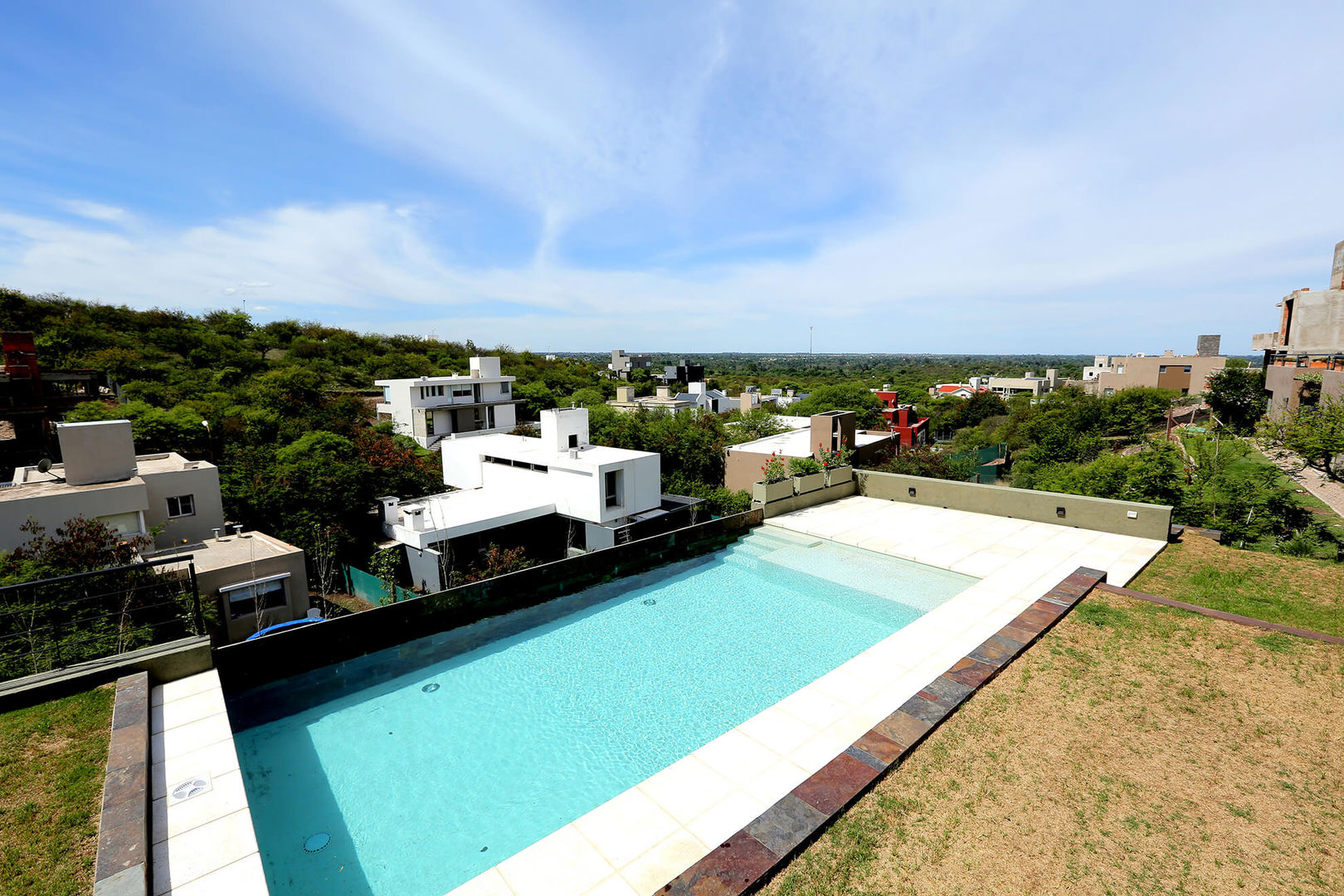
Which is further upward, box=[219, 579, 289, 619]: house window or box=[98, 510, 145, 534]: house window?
box=[98, 510, 145, 534]: house window

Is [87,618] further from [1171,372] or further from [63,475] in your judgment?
[1171,372]

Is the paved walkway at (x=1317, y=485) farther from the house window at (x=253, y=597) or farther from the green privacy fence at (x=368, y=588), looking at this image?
the house window at (x=253, y=597)

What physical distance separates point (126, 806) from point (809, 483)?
13.0 meters

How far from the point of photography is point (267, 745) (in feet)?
21.0

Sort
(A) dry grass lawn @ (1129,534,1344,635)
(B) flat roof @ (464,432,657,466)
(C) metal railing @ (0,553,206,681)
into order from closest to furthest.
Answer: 1. (C) metal railing @ (0,553,206,681)
2. (A) dry grass lawn @ (1129,534,1344,635)
3. (B) flat roof @ (464,432,657,466)

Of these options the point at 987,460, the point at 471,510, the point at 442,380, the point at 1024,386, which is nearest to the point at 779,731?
the point at 471,510

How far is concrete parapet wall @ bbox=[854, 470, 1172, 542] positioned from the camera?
439 inches

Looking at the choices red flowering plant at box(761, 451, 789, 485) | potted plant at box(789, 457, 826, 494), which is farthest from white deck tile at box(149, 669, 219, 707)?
potted plant at box(789, 457, 826, 494)

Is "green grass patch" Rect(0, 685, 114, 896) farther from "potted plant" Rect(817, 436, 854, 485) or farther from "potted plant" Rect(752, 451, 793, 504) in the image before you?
"potted plant" Rect(817, 436, 854, 485)

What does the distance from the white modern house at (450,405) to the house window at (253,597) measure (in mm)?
17918

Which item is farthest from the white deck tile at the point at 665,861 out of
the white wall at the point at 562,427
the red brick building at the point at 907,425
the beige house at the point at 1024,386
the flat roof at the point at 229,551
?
the beige house at the point at 1024,386

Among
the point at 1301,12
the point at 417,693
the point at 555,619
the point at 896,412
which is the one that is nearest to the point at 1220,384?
the point at 896,412

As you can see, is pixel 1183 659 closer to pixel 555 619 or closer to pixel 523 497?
pixel 555 619

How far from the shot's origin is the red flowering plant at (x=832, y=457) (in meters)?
15.6
